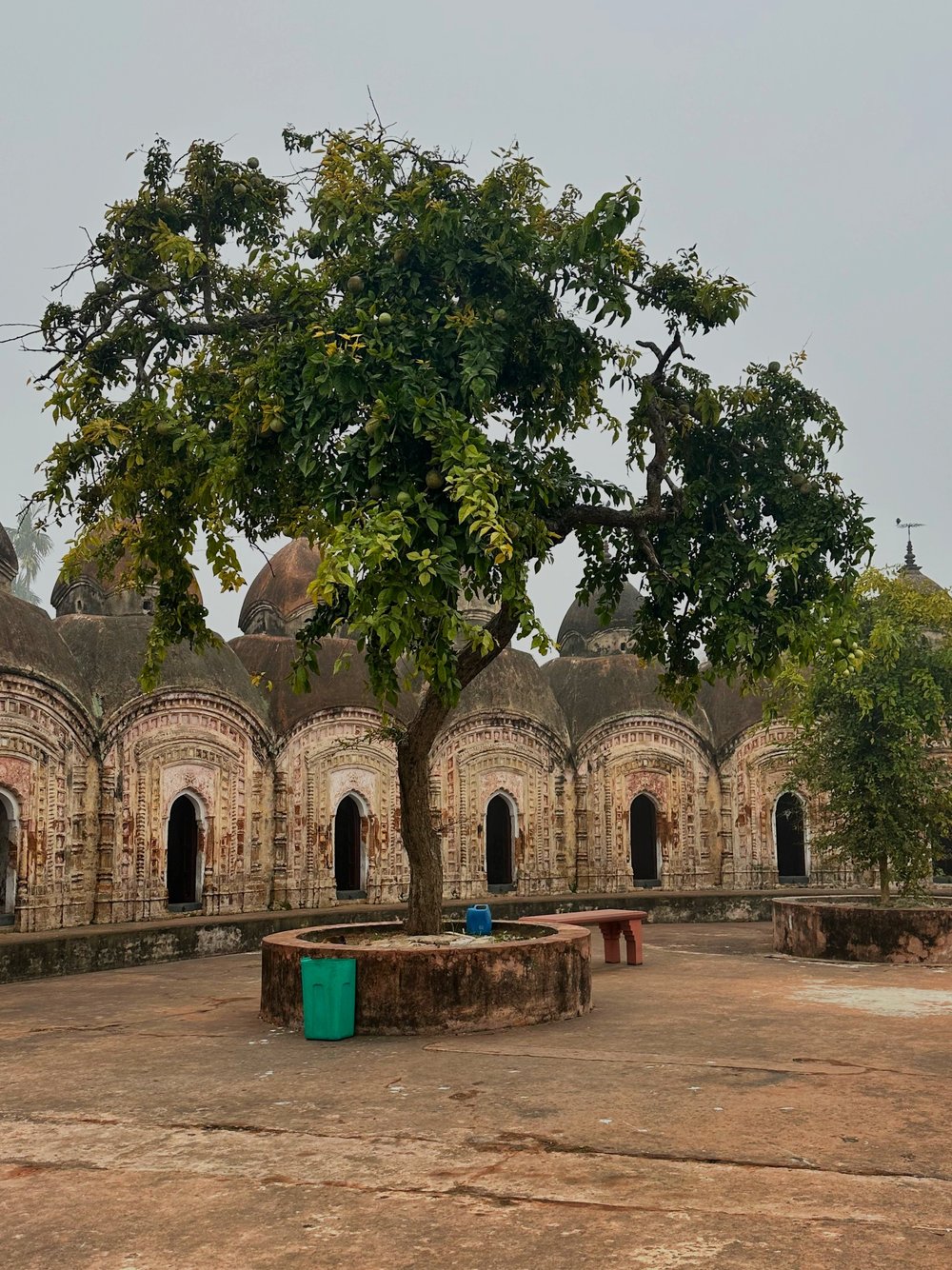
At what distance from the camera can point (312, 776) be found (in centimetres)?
1869

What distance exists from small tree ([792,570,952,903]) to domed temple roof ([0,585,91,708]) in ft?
31.3

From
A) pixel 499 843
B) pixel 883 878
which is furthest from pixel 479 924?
pixel 499 843

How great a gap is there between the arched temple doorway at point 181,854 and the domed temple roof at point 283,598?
4.16 metres

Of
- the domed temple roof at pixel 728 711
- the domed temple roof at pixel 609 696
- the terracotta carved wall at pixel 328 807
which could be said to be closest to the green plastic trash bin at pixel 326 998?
the terracotta carved wall at pixel 328 807

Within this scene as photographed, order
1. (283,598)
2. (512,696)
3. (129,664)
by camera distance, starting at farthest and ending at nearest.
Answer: (283,598)
(512,696)
(129,664)

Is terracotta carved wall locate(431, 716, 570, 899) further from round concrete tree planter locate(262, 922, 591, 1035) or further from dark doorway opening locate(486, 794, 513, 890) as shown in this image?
round concrete tree planter locate(262, 922, 591, 1035)

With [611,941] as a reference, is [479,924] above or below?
above

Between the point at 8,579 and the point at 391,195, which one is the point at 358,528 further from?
the point at 8,579

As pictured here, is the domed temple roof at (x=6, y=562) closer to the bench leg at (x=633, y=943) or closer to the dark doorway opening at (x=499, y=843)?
the dark doorway opening at (x=499, y=843)

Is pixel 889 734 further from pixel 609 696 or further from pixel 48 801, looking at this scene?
pixel 48 801

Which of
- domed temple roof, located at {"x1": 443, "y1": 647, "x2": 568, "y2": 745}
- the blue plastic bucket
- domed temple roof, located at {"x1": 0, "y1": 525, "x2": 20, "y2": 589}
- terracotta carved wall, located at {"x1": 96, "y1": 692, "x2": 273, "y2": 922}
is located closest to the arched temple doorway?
terracotta carved wall, located at {"x1": 96, "y1": 692, "x2": 273, "y2": 922}

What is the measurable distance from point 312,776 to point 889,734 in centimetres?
912

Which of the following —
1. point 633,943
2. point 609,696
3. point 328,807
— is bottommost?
point 633,943

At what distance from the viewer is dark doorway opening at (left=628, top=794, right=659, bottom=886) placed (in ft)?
77.2
